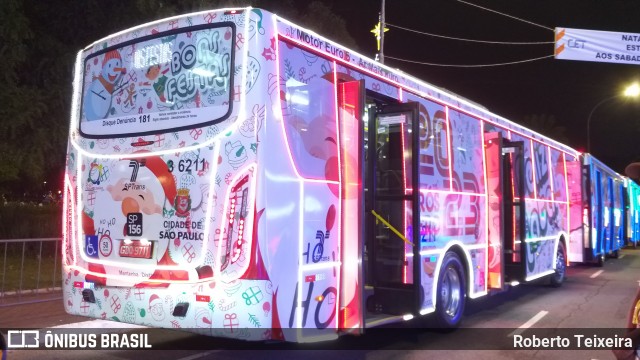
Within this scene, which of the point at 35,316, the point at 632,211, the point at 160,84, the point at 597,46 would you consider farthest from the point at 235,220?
the point at 632,211

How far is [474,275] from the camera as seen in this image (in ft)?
29.1

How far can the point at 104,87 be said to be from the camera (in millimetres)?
6383

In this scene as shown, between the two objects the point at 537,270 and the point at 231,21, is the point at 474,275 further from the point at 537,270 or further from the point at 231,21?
the point at 231,21

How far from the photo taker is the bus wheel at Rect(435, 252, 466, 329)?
802 centimetres

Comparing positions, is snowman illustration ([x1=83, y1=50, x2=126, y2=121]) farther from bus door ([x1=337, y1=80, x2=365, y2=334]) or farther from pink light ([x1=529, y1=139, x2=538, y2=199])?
pink light ([x1=529, y1=139, x2=538, y2=199])

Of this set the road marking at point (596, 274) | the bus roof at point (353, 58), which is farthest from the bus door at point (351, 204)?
the road marking at point (596, 274)

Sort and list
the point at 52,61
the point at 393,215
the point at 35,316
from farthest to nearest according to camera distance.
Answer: the point at 52,61 → the point at 35,316 → the point at 393,215

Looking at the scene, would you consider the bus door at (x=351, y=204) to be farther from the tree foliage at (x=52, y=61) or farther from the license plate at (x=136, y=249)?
the tree foliage at (x=52, y=61)

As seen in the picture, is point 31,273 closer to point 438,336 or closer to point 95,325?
point 95,325

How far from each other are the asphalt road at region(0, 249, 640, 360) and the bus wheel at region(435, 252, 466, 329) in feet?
0.80

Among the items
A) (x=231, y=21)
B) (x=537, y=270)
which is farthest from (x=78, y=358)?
(x=537, y=270)

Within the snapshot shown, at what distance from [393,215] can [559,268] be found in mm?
7936

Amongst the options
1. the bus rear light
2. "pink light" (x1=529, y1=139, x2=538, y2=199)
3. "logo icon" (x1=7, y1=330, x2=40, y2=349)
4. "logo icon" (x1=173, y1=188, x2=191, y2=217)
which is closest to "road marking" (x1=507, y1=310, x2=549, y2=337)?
"pink light" (x1=529, y1=139, x2=538, y2=199)

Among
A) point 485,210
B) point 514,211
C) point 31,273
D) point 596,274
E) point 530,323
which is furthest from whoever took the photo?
point 596,274
